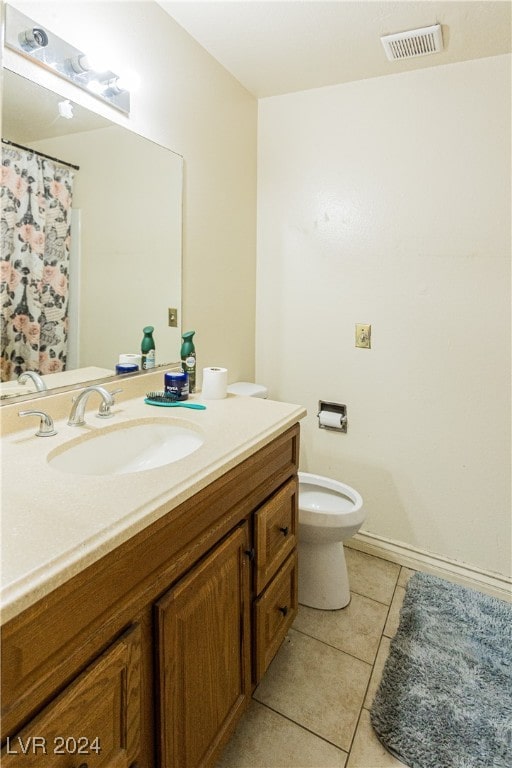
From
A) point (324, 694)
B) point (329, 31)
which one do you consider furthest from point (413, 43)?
point (324, 694)

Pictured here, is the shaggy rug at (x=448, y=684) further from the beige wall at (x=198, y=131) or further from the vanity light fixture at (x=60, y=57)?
the vanity light fixture at (x=60, y=57)

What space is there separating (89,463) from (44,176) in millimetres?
799

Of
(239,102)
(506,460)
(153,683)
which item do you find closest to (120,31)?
(239,102)

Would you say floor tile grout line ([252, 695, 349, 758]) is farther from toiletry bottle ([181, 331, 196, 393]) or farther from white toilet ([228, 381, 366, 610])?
toiletry bottle ([181, 331, 196, 393])

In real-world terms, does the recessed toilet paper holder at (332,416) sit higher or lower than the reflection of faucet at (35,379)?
lower

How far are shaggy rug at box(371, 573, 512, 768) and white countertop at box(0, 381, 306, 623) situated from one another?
0.96m

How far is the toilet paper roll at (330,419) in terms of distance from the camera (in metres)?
2.16

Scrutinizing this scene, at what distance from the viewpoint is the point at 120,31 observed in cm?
138

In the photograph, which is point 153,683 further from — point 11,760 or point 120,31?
point 120,31

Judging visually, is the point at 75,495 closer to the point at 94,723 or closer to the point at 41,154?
the point at 94,723

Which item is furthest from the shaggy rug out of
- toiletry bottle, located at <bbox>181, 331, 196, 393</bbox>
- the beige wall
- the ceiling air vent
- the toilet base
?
the ceiling air vent

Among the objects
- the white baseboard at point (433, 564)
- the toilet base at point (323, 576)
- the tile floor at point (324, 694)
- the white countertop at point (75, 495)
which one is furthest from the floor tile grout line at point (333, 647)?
the white countertop at point (75, 495)

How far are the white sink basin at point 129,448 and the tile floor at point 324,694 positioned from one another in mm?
863

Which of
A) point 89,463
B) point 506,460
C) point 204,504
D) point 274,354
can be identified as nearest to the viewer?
point 204,504
